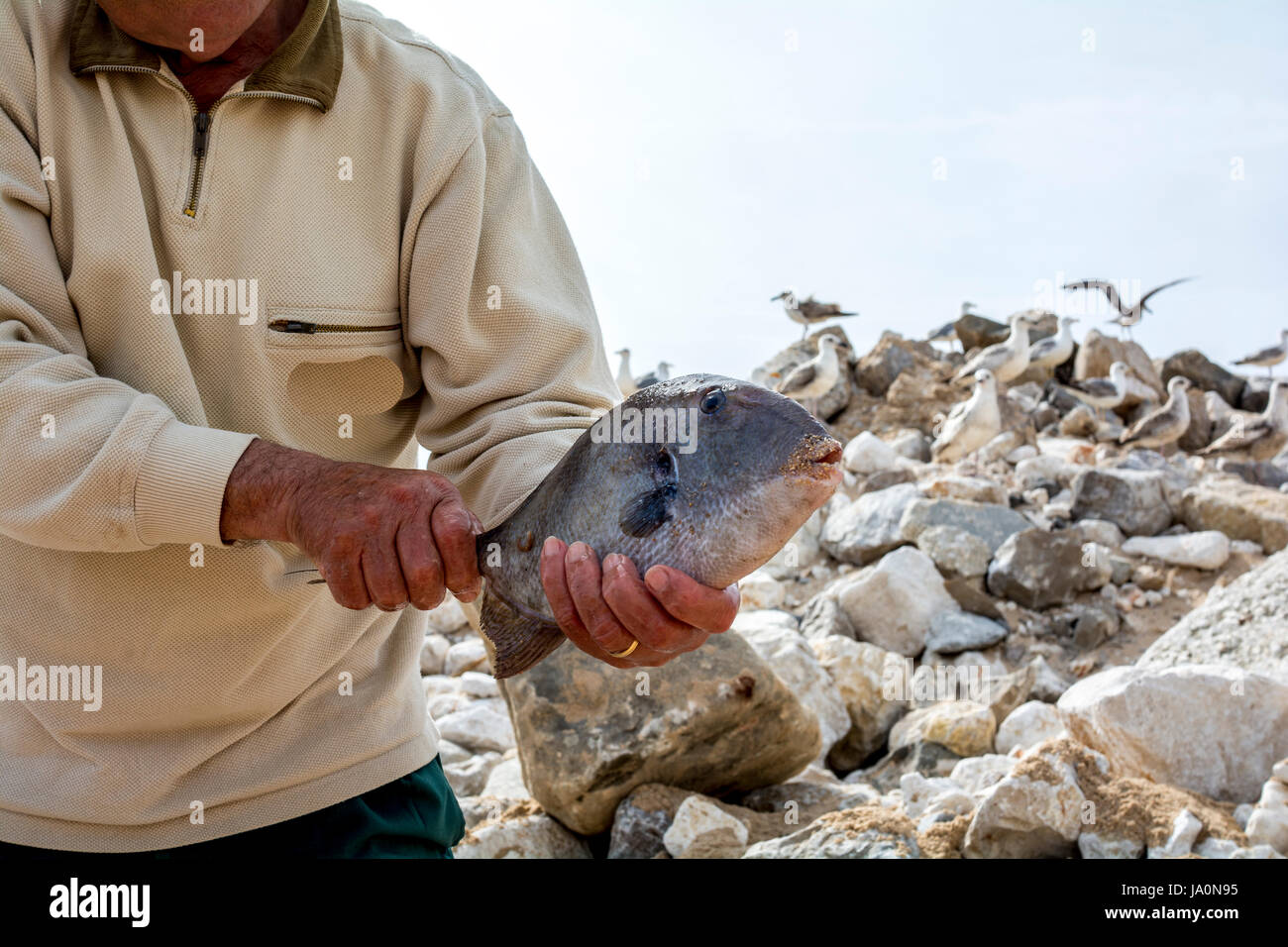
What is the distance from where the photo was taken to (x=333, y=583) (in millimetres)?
1784

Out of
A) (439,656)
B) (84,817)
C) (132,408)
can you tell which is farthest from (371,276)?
(439,656)

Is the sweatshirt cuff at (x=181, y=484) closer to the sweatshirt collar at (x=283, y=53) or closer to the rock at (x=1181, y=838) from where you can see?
the sweatshirt collar at (x=283, y=53)

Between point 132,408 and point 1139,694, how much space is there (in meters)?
4.14

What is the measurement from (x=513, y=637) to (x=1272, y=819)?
10.9 ft

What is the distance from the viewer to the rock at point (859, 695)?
5801 mm

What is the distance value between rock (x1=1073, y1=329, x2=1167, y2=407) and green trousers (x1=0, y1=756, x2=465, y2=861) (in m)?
18.4

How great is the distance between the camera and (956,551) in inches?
307

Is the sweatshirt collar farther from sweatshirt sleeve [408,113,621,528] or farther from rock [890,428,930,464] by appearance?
rock [890,428,930,464]

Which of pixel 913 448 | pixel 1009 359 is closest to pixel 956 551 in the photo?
pixel 913 448

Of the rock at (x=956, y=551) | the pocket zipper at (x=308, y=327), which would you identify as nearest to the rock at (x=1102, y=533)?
the rock at (x=956, y=551)

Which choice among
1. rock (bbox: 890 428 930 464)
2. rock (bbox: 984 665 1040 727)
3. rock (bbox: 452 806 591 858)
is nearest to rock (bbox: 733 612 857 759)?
rock (bbox: 984 665 1040 727)

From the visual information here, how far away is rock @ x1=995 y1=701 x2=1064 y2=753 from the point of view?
536 centimetres

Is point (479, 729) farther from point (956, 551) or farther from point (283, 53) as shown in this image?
point (283, 53)

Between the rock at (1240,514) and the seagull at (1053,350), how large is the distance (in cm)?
Answer: 1013
